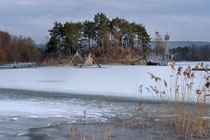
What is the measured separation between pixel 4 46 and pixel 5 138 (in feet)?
175

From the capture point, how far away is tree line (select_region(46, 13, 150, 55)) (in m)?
53.0

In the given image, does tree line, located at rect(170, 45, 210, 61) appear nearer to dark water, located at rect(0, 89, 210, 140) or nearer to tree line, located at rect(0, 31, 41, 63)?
tree line, located at rect(0, 31, 41, 63)

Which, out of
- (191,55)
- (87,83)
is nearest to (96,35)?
(87,83)

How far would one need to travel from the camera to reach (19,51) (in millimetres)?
52562

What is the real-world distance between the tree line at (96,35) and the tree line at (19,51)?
313 cm

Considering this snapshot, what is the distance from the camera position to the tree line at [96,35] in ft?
174

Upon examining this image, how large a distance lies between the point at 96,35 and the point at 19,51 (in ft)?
51.7

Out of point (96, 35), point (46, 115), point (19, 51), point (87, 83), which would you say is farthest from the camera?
point (96, 35)

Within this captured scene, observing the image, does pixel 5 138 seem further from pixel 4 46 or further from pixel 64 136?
pixel 4 46

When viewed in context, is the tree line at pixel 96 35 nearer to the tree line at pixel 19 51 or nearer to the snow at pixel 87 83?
the tree line at pixel 19 51

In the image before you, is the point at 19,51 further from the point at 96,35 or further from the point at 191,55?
the point at 191,55

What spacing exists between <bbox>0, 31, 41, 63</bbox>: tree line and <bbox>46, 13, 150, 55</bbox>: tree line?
10.3ft

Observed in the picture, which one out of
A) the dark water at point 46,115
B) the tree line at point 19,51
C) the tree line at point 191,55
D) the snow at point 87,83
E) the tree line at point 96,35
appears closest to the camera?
the dark water at point 46,115

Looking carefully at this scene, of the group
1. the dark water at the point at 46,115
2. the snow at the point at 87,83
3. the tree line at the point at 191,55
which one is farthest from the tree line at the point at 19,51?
the tree line at the point at 191,55
